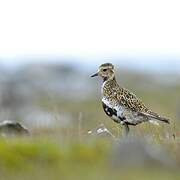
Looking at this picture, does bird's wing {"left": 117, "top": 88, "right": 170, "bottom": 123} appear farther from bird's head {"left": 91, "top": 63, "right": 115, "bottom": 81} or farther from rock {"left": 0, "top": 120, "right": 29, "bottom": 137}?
rock {"left": 0, "top": 120, "right": 29, "bottom": 137}

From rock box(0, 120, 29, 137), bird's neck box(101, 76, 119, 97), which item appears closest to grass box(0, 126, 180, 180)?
rock box(0, 120, 29, 137)

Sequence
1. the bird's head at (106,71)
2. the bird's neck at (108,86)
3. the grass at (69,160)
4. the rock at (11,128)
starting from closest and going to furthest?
the grass at (69,160) → the rock at (11,128) → the bird's neck at (108,86) → the bird's head at (106,71)

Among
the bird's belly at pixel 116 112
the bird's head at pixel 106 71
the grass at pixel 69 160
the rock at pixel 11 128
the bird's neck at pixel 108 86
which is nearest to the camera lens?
the grass at pixel 69 160

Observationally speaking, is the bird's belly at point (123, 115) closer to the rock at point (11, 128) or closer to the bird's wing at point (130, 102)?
the bird's wing at point (130, 102)

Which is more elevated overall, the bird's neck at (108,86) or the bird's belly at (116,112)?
the bird's neck at (108,86)

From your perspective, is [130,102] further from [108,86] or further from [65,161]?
[65,161]

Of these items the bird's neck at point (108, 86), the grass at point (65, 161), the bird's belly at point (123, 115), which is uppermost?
the bird's neck at point (108, 86)

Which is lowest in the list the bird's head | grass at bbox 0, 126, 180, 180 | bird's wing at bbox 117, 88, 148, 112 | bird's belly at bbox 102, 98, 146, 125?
grass at bbox 0, 126, 180, 180

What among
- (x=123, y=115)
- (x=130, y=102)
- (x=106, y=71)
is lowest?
(x=123, y=115)

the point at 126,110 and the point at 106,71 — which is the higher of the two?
the point at 106,71

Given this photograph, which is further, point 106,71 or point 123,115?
point 106,71

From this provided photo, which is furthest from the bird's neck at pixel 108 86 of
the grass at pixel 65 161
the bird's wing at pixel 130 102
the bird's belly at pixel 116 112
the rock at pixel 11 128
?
the grass at pixel 65 161

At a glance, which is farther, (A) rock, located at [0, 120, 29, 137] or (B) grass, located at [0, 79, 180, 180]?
(A) rock, located at [0, 120, 29, 137]

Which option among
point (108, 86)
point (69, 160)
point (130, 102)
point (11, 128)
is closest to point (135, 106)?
point (130, 102)
